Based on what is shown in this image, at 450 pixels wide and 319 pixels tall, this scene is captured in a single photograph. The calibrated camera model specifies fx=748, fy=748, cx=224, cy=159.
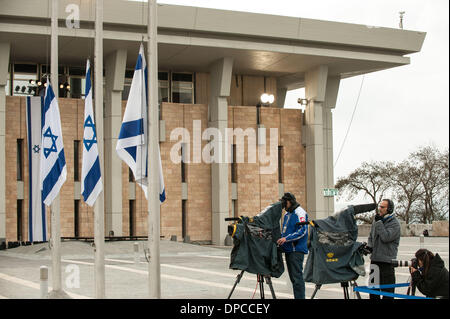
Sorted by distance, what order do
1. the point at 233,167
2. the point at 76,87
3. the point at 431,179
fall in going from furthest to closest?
1. the point at 431,179
2. the point at 233,167
3. the point at 76,87

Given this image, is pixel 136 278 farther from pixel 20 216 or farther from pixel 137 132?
pixel 20 216

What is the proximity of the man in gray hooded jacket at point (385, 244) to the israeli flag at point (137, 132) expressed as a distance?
11.5ft

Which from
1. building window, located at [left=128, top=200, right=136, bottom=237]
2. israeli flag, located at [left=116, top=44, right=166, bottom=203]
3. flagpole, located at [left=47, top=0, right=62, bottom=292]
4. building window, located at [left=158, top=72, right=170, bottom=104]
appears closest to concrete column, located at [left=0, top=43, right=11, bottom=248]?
building window, located at [left=128, top=200, right=136, bottom=237]

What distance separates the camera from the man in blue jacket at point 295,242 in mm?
12570

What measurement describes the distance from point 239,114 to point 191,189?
15.8 ft

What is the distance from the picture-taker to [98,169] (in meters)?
14.0

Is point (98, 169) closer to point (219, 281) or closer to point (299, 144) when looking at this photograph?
point (219, 281)

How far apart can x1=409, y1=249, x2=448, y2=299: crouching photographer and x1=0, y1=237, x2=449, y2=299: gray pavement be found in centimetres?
436

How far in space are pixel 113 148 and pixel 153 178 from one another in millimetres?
A: 25373

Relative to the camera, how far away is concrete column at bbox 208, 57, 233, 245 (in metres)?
38.2

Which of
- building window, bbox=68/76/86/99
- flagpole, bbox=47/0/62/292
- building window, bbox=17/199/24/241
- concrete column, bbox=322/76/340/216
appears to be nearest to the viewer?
flagpole, bbox=47/0/62/292

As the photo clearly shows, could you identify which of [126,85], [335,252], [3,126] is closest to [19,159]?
[3,126]

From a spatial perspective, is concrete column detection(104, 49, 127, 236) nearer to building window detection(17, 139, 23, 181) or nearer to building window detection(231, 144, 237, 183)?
building window detection(17, 139, 23, 181)

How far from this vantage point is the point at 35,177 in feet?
102
